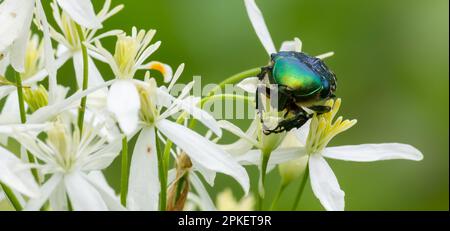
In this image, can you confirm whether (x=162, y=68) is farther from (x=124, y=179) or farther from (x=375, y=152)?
(x=375, y=152)

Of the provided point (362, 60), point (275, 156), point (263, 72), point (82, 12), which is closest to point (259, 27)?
point (263, 72)

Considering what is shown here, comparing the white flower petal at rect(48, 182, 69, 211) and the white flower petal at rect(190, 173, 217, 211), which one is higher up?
the white flower petal at rect(190, 173, 217, 211)

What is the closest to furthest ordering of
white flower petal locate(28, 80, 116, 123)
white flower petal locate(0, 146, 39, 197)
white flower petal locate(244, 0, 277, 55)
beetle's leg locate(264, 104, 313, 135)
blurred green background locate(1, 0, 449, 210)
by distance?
1. white flower petal locate(0, 146, 39, 197)
2. white flower petal locate(28, 80, 116, 123)
3. beetle's leg locate(264, 104, 313, 135)
4. white flower petal locate(244, 0, 277, 55)
5. blurred green background locate(1, 0, 449, 210)

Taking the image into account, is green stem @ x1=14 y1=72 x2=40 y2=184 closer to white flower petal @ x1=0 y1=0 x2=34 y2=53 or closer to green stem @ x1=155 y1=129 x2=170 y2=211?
white flower petal @ x1=0 y1=0 x2=34 y2=53

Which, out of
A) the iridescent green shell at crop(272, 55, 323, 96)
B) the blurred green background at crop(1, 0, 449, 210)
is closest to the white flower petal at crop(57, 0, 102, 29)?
the iridescent green shell at crop(272, 55, 323, 96)

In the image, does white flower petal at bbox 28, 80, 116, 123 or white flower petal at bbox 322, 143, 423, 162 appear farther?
white flower petal at bbox 322, 143, 423, 162

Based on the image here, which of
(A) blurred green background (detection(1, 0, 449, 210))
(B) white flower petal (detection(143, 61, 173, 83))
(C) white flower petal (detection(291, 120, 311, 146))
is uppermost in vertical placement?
(A) blurred green background (detection(1, 0, 449, 210))
